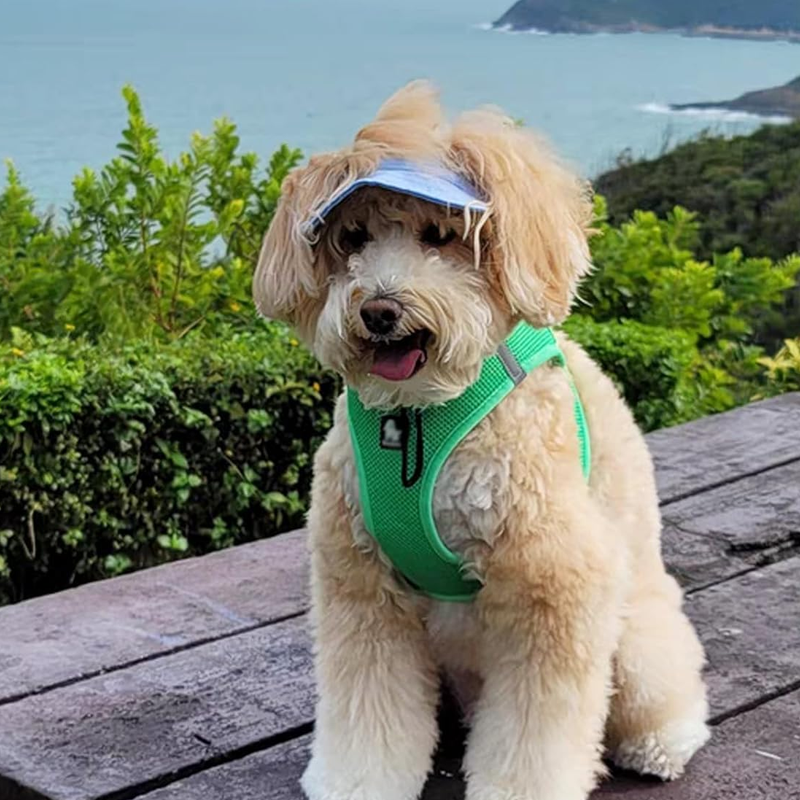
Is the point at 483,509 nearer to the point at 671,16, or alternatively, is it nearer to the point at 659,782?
the point at 659,782

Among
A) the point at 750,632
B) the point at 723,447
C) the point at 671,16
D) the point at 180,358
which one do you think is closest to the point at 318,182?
the point at 750,632

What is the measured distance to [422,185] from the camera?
6.73 feet

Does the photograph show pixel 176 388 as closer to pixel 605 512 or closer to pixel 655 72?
pixel 605 512

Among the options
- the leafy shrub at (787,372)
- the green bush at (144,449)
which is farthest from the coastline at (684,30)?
the green bush at (144,449)

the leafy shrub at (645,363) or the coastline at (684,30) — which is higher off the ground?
the coastline at (684,30)

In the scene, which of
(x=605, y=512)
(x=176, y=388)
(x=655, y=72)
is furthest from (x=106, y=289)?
(x=655, y=72)

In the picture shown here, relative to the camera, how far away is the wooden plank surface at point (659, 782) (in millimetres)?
2512

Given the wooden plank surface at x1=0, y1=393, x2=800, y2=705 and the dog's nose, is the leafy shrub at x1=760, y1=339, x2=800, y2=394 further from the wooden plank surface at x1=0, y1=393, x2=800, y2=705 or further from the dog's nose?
the dog's nose

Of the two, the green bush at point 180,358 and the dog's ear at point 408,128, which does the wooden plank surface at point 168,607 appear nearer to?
the green bush at point 180,358

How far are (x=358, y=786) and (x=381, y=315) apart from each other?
0.82 metres

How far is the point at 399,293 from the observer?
2.08 metres

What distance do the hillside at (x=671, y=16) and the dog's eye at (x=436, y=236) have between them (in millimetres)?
6213

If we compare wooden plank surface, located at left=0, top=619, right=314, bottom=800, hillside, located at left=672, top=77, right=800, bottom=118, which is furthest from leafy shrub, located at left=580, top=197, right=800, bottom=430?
hillside, located at left=672, top=77, right=800, bottom=118

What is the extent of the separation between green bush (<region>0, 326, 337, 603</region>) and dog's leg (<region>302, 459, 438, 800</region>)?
5.35ft
